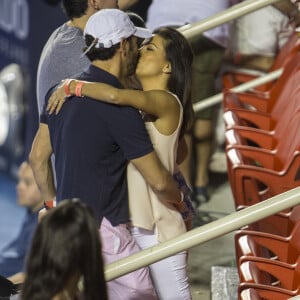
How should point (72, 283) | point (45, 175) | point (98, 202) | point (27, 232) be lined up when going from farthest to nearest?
point (27, 232)
point (45, 175)
point (98, 202)
point (72, 283)

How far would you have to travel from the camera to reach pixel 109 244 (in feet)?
16.3

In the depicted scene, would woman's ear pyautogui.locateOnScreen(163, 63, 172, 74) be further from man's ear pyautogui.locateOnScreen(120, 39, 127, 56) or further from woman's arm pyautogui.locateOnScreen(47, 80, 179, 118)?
man's ear pyautogui.locateOnScreen(120, 39, 127, 56)

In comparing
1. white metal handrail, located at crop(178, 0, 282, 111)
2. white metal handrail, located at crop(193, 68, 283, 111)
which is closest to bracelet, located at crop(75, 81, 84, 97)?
white metal handrail, located at crop(178, 0, 282, 111)

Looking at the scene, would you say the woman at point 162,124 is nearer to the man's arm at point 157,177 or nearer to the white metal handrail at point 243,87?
the man's arm at point 157,177

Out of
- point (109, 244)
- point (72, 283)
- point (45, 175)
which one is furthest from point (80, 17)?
point (72, 283)

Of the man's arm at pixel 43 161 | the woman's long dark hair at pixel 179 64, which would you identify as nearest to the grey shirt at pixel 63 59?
the man's arm at pixel 43 161

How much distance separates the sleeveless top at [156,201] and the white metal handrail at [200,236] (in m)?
0.41

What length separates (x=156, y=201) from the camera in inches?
203

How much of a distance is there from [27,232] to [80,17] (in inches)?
87.6

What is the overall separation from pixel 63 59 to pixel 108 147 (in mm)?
782

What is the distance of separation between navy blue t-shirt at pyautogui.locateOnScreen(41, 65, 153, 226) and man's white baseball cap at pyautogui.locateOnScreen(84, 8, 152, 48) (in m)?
0.11

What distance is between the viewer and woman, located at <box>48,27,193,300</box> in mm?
5059

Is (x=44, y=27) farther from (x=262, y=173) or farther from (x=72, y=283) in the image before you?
(x=72, y=283)

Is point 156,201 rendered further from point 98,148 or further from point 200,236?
point 200,236
